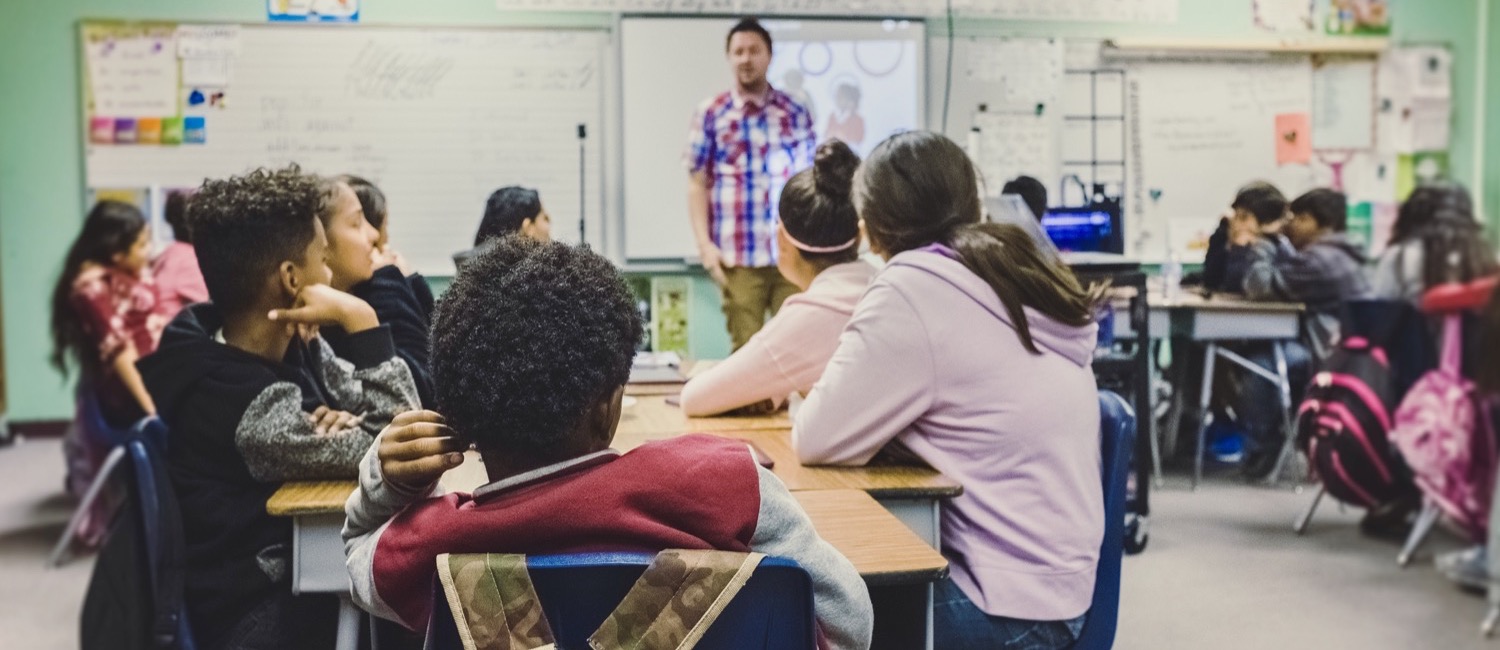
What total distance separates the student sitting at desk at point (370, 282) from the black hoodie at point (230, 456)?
213 millimetres

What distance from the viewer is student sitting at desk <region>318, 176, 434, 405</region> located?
1947 mm

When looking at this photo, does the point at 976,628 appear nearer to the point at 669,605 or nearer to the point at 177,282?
the point at 669,605

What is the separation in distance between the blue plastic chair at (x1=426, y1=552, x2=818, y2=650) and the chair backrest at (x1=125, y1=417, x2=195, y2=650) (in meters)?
0.83

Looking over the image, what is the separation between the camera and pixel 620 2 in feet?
16.4

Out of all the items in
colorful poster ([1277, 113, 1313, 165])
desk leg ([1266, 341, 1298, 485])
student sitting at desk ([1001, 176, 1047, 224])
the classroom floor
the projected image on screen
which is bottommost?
the classroom floor

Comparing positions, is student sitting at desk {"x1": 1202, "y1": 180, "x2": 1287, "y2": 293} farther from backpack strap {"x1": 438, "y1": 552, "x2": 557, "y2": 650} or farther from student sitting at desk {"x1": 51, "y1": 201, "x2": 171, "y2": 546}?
backpack strap {"x1": 438, "y1": 552, "x2": 557, "y2": 650}

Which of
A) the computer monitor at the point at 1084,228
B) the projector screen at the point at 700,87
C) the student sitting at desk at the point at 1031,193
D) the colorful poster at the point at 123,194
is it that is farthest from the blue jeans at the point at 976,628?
the colorful poster at the point at 123,194

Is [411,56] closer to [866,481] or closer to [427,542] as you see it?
[866,481]

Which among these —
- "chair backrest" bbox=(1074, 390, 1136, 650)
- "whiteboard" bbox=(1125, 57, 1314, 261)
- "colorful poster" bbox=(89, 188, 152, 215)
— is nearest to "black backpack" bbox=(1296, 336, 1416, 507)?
"chair backrest" bbox=(1074, 390, 1136, 650)

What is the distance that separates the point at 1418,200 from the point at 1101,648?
0.76 meters

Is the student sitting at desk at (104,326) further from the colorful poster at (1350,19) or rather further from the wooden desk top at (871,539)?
the colorful poster at (1350,19)

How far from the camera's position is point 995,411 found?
5.12 ft

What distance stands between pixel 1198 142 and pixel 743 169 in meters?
2.23

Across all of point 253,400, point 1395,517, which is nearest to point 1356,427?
point 1395,517
